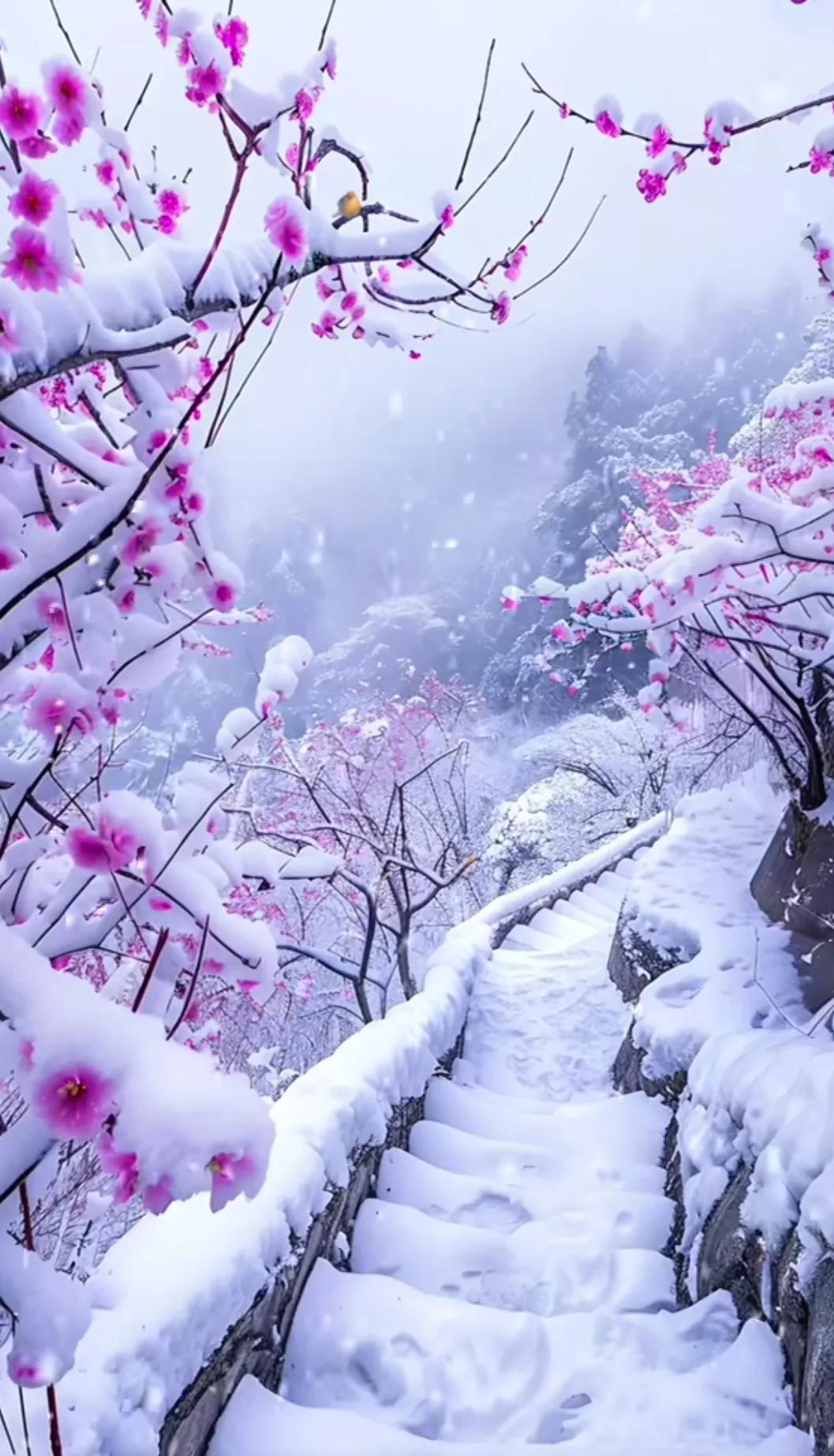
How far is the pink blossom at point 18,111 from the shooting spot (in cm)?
162

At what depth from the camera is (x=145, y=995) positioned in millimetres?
1856

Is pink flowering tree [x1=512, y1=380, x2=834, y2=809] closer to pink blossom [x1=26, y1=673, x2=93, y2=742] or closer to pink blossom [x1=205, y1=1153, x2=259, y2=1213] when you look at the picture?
pink blossom [x1=26, y1=673, x2=93, y2=742]

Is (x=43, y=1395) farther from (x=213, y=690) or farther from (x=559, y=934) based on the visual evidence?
(x=213, y=690)

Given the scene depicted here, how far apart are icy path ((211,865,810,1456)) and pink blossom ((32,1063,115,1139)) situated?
1.92m

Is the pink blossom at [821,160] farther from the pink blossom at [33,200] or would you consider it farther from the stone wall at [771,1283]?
the stone wall at [771,1283]

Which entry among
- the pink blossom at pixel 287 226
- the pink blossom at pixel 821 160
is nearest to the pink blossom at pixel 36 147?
the pink blossom at pixel 287 226

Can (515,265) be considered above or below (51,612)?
above

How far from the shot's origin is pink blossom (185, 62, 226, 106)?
1.99m

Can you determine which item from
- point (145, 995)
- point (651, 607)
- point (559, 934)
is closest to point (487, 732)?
point (559, 934)

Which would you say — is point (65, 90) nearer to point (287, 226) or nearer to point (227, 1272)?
point (287, 226)

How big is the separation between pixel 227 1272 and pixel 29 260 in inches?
102

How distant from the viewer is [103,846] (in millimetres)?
1645

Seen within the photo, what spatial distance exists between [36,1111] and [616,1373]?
8.63ft

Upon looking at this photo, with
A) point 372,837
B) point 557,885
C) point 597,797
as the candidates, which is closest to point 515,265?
point 372,837
